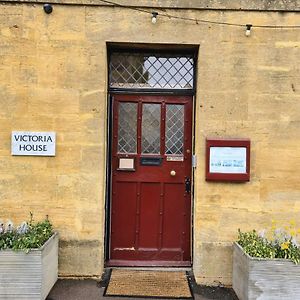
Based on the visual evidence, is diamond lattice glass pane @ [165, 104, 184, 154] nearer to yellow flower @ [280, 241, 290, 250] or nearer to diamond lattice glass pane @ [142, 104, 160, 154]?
diamond lattice glass pane @ [142, 104, 160, 154]

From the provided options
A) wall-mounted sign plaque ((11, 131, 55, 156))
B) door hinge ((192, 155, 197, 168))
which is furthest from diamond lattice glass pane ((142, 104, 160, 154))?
wall-mounted sign plaque ((11, 131, 55, 156))

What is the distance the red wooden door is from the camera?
5332 millimetres

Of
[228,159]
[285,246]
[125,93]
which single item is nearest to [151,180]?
[228,159]

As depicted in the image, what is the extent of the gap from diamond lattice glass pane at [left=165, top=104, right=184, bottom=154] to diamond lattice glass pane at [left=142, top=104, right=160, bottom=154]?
14 cm

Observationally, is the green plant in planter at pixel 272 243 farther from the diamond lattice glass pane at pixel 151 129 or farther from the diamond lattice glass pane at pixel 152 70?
the diamond lattice glass pane at pixel 152 70

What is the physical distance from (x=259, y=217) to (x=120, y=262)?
1926 mm

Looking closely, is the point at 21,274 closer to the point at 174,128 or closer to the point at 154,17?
the point at 174,128

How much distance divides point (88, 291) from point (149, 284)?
732 millimetres

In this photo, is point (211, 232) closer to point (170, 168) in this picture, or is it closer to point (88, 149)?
point (170, 168)

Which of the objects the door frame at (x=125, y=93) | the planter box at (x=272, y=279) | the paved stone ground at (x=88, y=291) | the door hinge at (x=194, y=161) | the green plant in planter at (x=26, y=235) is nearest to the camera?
the planter box at (x=272, y=279)

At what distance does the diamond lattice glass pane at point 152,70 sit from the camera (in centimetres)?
539

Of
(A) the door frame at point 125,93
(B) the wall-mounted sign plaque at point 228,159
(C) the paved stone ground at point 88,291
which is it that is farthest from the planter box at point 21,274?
(B) the wall-mounted sign plaque at point 228,159

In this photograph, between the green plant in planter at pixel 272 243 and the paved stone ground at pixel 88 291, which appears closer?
the green plant in planter at pixel 272 243

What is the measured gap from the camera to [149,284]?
482 cm
